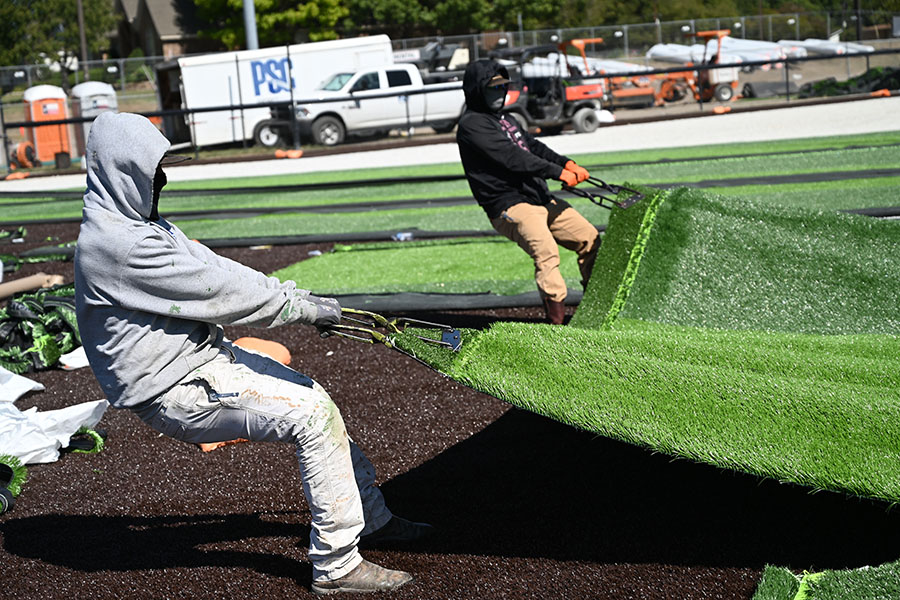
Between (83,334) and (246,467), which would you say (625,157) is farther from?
(83,334)

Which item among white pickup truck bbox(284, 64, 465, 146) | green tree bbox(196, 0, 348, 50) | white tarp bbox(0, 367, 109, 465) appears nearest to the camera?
white tarp bbox(0, 367, 109, 465)

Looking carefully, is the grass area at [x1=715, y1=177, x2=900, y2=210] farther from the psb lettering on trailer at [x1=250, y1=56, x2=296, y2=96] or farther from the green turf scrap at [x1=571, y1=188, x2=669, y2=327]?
the psb lettering on trailer at [x1=250, y1=56, x2=296, y2=96]

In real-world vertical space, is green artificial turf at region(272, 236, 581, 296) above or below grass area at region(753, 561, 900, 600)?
above

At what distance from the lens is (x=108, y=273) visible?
10.0 feet

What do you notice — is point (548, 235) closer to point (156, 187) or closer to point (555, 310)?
point (555, 310)

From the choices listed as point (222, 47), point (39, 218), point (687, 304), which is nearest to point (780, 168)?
point (687, 304)

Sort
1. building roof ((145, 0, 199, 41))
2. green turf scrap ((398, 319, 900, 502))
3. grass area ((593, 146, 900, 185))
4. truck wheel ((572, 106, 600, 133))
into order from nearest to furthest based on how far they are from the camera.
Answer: green turf scrap ((398, 319, 900, 502)) → grass area ((593, 146, 900, 185)) → truck wheel ((572, 106, 600, 133)) → building roof ((145, 0, 199, 41))

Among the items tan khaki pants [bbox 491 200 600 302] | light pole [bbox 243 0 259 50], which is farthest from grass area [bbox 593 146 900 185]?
light pole [bbox 243 0 259 50]

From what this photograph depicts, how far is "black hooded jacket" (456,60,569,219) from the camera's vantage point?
20.0ft

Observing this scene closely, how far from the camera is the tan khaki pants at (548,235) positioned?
20.1 feet

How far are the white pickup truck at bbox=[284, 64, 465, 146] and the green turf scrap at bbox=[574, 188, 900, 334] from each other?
63.0 ft

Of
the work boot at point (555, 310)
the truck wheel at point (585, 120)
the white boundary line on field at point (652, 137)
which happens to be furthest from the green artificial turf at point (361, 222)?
the truck wheel at point (585, 120)

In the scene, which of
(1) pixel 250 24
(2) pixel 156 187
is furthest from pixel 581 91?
(2) pixel 156 187

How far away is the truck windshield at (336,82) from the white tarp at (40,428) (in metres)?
20.9
